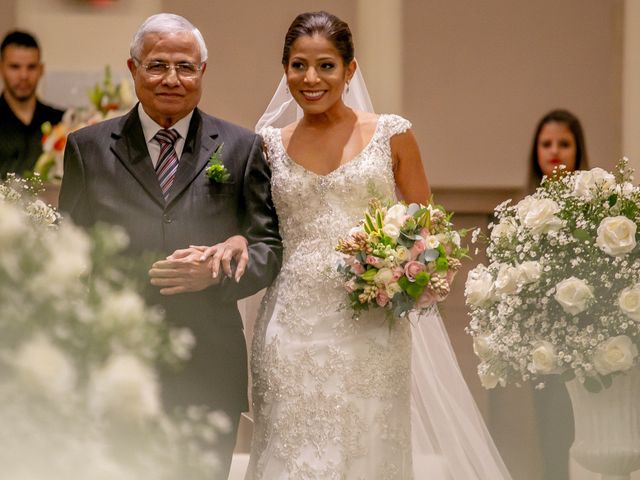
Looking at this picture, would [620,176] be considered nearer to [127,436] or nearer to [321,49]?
[321,49]

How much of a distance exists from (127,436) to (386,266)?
2.24 m

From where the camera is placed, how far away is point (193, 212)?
315 centimetres

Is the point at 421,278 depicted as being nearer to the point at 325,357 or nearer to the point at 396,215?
the point at 396,215

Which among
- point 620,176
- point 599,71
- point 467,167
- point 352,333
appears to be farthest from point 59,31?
point 620,176

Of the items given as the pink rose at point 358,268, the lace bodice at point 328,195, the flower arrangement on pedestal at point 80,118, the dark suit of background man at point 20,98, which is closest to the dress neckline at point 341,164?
the lace bodice at point 328,195

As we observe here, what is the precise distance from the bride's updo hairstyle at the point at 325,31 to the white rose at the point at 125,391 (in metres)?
2.58

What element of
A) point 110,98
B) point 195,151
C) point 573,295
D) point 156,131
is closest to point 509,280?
point 573,295

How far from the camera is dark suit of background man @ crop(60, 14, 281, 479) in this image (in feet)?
10.3

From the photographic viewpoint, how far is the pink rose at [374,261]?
3.10m

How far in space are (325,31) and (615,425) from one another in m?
1.41

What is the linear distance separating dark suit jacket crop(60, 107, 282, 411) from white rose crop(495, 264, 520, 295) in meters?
0.67

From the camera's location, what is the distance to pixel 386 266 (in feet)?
→ 10.2

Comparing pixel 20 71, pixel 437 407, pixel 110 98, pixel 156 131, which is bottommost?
pixel 437 407

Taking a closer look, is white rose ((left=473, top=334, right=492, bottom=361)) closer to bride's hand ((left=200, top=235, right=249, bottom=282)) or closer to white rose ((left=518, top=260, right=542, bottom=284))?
white rose ((left=518, top=260, right=542, bottom=284))
